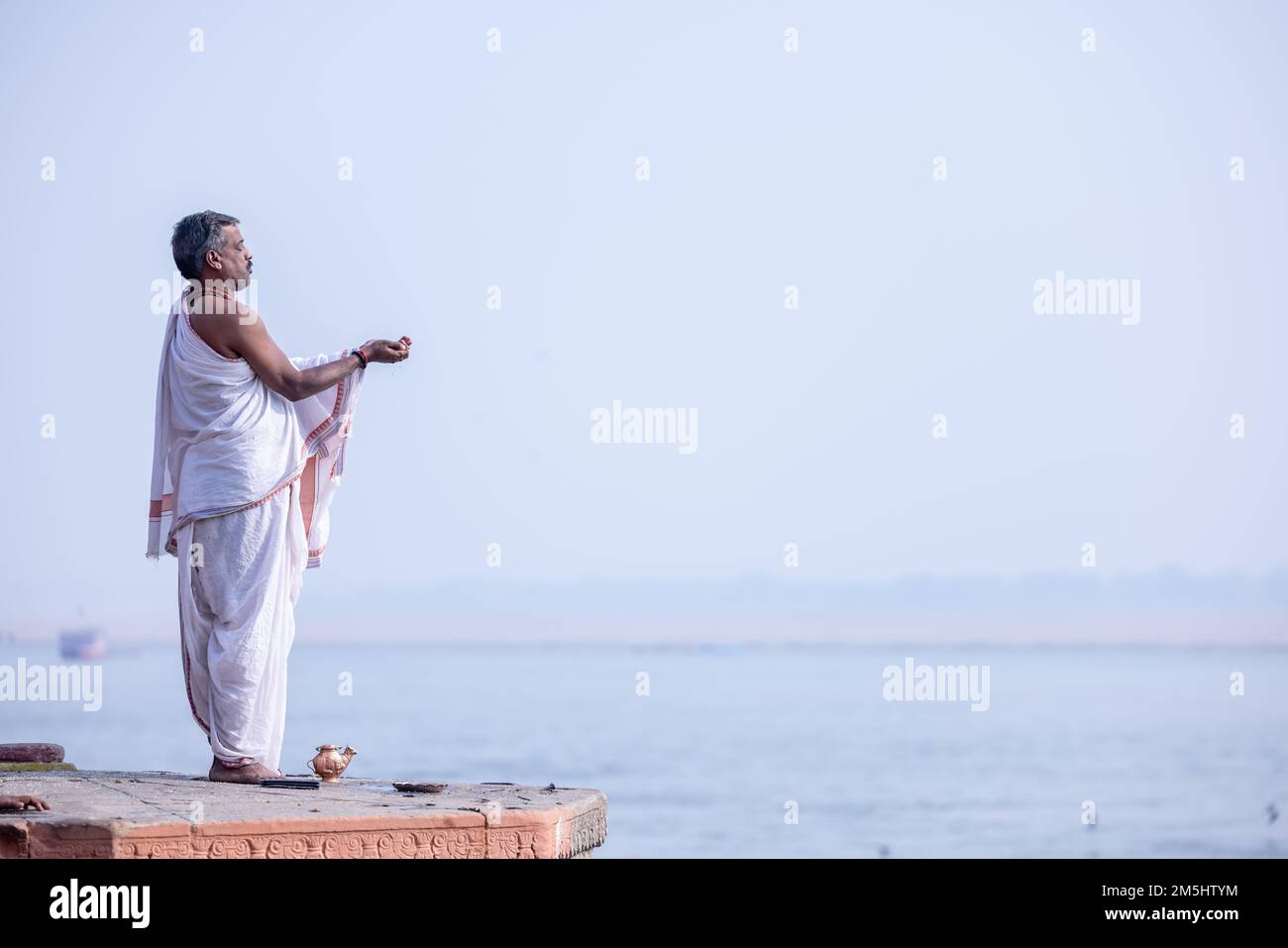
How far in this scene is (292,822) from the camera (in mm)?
4520

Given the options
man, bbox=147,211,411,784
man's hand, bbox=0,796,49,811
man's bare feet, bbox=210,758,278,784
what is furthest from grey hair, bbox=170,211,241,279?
man's hand, bbox=0,796,49,811

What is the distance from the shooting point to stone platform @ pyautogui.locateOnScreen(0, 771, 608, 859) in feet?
14.0

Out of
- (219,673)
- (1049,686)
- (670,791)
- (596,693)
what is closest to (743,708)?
(596,693)

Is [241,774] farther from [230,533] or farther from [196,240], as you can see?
[196,240]

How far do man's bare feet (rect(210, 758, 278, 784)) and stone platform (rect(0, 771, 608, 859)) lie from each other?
9 centimetres

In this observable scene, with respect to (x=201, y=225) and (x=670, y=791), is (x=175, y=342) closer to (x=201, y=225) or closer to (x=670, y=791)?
(x=201, y=225)

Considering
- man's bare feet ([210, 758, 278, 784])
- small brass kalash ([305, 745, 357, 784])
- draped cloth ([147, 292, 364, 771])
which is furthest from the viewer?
small brass kalash ([305, 745, 357, 784])

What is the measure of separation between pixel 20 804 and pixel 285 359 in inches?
76.6

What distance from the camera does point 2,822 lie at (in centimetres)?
429

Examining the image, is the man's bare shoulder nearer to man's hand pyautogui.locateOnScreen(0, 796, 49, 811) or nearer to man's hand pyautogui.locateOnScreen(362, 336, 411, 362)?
man's hand pyautogui.locateOnScreen(362, 336, 411, 362)

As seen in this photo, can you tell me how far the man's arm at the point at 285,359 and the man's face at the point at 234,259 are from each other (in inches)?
6.8

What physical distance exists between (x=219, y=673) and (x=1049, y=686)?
5378 cm

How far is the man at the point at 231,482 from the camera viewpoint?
5.77 metres
